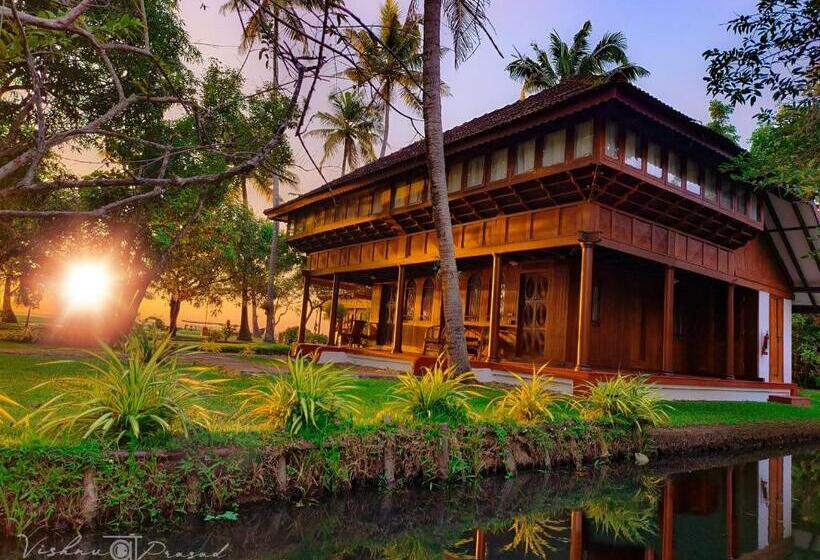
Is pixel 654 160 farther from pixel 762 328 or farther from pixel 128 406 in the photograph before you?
pixel 128 406

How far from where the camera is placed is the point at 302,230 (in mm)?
20828

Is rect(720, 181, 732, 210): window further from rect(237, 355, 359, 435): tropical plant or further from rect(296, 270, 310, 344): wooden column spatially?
rect(296, 270, 310, 344): wooden column

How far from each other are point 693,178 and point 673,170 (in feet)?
2.96

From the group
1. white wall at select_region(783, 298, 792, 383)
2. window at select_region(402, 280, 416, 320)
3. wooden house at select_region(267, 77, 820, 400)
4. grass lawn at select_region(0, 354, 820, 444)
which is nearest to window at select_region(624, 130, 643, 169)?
wooden house at select_region(267, 77, 820, 400)

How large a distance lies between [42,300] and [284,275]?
14634 millimetres

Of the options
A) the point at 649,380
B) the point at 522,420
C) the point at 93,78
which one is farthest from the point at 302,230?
the point at 522,420

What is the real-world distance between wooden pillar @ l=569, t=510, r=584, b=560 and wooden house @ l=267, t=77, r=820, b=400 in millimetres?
5122

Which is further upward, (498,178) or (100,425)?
(498,178)

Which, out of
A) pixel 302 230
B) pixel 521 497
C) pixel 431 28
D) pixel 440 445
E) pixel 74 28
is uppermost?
pixel 431 28

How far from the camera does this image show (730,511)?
632 cm

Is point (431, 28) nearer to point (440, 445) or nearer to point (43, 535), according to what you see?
point (440, 445)

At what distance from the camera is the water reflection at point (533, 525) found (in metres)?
4.36

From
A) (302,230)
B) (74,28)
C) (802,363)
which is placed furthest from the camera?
(802,363)

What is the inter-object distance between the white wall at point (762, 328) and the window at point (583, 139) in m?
9.85
